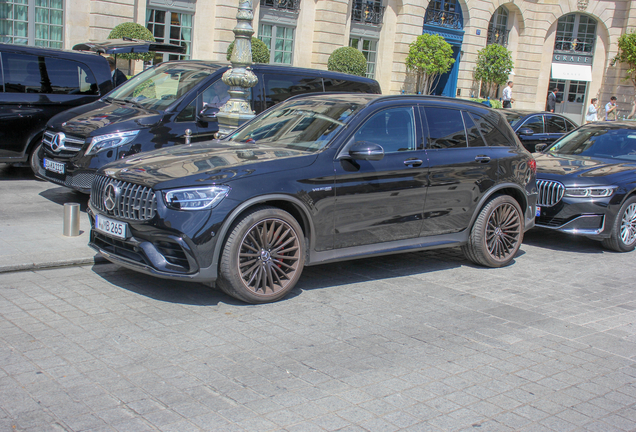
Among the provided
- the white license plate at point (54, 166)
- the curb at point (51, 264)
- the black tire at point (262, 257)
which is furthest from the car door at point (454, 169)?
the white license plate at point (54, 166)

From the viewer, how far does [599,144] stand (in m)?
10.1

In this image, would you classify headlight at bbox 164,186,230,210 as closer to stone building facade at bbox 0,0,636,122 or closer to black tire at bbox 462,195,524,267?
black tire at bbox 462,195,524,267

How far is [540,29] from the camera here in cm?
3500

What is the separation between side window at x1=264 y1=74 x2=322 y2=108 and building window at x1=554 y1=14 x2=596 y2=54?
101ft

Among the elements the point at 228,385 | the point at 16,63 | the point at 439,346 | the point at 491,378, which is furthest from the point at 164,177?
the point at 16,63

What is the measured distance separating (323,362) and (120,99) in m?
6.97

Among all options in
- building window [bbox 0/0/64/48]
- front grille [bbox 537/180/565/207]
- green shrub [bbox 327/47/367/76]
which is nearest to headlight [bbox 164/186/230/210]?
front grille [bbox 537/180/565/207]

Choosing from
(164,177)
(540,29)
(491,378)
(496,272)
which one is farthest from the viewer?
(540,29)

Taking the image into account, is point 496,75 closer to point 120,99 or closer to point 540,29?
point 540,29

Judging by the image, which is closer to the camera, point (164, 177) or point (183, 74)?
point (164, 177)

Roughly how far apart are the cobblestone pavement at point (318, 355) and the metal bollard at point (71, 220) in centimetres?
112

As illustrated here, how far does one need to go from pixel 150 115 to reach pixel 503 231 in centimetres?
499

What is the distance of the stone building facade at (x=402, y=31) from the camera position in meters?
19.4

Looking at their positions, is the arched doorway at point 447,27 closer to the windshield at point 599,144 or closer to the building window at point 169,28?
the building window at point 169,28
